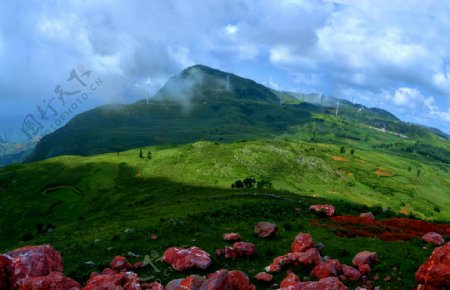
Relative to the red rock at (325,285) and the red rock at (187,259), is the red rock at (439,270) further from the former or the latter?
the red rock at (187,259)

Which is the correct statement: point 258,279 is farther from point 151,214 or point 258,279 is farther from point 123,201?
point 123,201

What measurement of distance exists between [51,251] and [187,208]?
4510cm

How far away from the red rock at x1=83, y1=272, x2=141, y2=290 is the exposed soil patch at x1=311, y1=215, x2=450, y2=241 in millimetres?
28554

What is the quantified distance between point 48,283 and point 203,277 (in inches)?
379

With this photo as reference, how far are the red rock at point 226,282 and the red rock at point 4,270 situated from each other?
1294 cm

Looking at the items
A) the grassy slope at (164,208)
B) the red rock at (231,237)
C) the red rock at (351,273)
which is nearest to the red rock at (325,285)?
the red rock at (351,273)

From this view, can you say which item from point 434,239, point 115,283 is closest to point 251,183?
point 434,239

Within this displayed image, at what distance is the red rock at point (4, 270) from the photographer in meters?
25.8

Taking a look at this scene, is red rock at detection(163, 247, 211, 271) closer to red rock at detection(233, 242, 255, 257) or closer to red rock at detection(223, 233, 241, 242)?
red rock at detection(233, 242, 255, 257)

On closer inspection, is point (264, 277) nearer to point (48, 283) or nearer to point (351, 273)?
point (351, 273)

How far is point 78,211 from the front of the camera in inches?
5443

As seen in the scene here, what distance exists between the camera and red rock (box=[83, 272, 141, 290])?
24609 millimetres

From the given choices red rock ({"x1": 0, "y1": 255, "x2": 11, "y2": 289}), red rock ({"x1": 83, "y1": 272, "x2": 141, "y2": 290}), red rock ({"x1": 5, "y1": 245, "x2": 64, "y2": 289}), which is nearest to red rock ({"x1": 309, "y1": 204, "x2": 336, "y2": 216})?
red rock ({"x1": 83, "y1": 272, "x2": 141, "y2": 290})

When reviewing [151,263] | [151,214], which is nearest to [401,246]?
[151,263]
